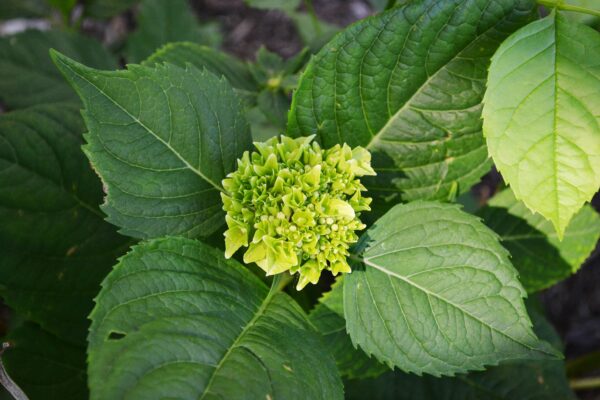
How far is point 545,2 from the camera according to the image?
1.30 m

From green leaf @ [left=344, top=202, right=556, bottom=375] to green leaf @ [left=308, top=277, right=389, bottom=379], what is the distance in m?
0.14

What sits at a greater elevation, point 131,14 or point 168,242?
point 131,14

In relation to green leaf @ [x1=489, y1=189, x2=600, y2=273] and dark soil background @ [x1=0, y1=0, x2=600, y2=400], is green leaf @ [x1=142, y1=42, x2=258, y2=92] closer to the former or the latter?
green leaf @ [x1=489, y1=189, x2=600, y2=273]

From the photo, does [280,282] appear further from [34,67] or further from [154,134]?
[34,67]

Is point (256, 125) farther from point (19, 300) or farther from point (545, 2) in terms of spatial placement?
point (545, 2)

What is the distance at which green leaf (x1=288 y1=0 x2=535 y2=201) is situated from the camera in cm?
132

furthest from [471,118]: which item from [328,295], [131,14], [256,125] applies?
[131,14]

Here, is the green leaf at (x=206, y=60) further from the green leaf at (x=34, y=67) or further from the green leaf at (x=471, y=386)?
the green leaf at (x=471, y=386)

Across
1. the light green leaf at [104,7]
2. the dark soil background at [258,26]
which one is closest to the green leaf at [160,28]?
the light green leaf at [104,7]

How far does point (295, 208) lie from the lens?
1.26 m

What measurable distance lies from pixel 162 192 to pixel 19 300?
1.99ft

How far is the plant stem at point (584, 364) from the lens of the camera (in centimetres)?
237

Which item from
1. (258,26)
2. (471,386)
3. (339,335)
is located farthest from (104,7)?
(471,386)

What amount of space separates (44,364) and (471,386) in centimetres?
141
